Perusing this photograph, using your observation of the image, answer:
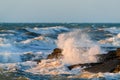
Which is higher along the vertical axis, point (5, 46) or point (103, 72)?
point (5, 46)

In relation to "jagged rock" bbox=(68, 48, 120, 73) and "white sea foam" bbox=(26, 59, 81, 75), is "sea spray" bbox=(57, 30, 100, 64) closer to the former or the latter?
"white sea foam" bbox=(26, 59, 81, 75)

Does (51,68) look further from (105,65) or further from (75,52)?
(75,52)

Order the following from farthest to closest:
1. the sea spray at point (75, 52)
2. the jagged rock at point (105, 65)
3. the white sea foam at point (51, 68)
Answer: the sea spray at point (75, 52), the white sea foam at point (51, 68), the jagged rock at point (105, 65)

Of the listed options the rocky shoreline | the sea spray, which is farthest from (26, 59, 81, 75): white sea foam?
the sea spray

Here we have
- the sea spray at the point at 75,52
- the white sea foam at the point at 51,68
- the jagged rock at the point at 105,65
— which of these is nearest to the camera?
the jagged rock at the point at 105,65

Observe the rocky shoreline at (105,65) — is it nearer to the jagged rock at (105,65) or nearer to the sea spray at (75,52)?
the jagged rock at (105,65)

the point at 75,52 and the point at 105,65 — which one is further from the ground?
the point at 75,52

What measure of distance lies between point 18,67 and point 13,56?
644 cm

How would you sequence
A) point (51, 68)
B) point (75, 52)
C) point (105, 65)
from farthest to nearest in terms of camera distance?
point (75, 52), point (51, 68), point (105, 65)

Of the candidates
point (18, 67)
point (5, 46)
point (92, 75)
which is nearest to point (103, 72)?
point (92, 75)

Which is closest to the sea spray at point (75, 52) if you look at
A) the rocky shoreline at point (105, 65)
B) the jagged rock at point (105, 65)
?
the rocky shoreline at point (105, 65)

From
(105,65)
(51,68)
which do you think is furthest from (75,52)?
(105,65)

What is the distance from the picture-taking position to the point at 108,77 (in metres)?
16.7

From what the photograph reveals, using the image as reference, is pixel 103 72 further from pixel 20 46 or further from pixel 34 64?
pixel 20 46
